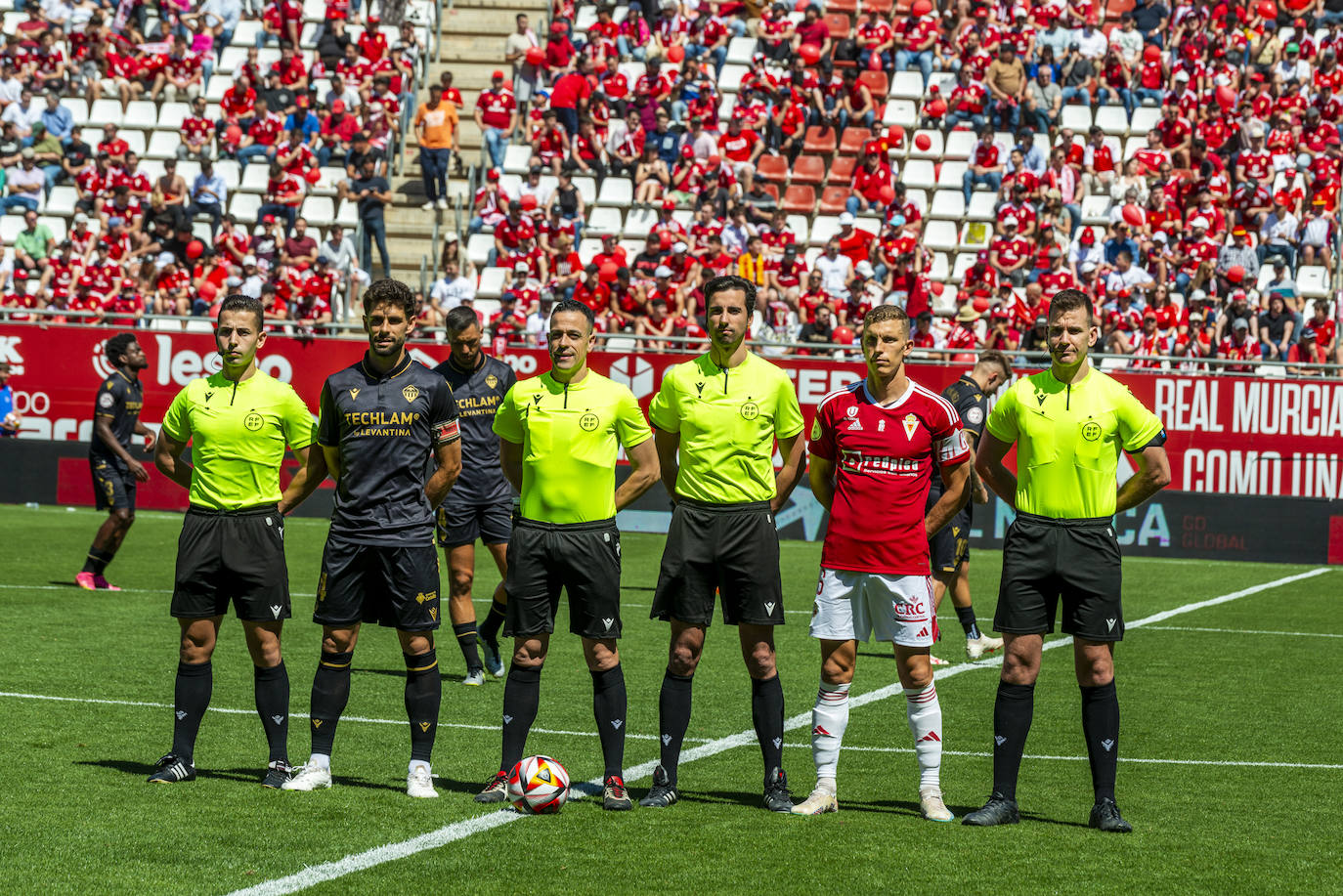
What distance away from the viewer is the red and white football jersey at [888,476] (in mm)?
7797

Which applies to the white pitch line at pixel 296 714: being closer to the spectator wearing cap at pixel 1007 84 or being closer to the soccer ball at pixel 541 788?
the soccer ball at pixel 541 788

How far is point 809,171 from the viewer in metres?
29.0

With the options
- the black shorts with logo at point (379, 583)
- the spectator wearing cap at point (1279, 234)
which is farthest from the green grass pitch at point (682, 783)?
the spectator wearing cap at point (1279, 234)

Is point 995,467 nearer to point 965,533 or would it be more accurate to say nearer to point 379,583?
point 379,583

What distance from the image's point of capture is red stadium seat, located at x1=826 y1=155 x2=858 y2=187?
28.9 meters

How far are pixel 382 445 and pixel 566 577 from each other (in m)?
1.04

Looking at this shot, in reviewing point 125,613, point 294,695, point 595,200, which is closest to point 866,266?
point 595,200

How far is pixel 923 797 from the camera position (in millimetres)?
7875

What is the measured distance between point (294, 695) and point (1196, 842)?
5721mm

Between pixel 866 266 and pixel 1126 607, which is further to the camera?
pixel 866 266

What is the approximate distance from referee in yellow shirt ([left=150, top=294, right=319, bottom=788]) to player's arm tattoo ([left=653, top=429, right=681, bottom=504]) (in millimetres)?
1658

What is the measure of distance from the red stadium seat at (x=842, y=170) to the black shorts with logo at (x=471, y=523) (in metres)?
18.3

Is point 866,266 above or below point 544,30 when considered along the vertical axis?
below

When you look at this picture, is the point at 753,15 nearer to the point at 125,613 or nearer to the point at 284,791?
the point at 125,613
